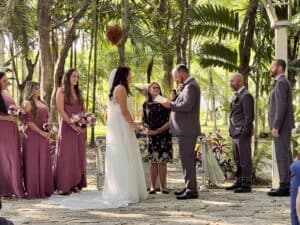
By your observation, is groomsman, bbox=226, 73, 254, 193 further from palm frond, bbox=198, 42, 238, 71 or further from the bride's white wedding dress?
palm frond, bbox=198, 42, 238, 71

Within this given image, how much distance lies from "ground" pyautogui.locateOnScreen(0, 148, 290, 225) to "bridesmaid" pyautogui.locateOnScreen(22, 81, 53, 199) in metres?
0.30

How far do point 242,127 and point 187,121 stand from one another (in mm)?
970

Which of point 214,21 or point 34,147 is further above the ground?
point 214,21

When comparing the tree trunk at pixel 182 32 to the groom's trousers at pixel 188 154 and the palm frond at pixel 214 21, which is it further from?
the groom's trousers at pixel 188 154

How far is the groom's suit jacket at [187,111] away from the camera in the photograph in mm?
7727

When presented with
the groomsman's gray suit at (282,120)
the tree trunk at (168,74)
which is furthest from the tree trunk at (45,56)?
the groomsman's gray suit at (282,120)

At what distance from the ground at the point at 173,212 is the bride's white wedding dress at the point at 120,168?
24 cm

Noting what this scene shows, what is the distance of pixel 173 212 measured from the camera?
6.95 metres

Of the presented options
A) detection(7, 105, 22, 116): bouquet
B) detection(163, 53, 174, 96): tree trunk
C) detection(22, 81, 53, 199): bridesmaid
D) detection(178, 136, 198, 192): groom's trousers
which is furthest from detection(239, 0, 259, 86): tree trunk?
detection(7, 105, 22, 116): bouquet

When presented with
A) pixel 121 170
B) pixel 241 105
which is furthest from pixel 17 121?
pixel 241 105

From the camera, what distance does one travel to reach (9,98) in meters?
8.43

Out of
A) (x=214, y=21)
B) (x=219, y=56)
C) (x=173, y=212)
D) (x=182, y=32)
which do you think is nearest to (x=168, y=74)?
(x=182, y=32)

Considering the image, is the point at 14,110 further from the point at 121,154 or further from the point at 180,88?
the point at 180,88

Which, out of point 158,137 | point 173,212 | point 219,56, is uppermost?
point 219,56
